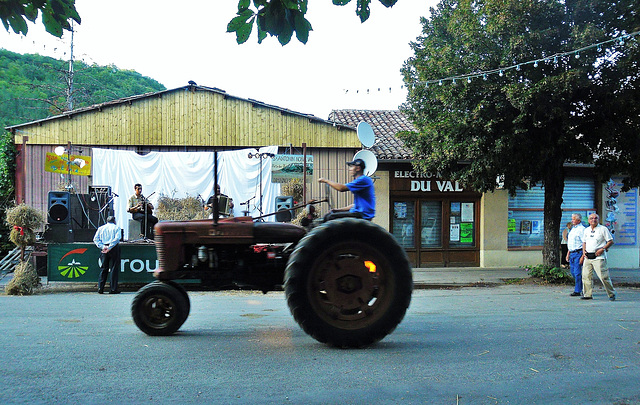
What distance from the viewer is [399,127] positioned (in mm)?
21562

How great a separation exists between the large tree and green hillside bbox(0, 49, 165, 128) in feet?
76.5

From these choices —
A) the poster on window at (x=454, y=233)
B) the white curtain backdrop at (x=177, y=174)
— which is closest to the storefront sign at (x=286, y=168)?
the white curtain backdrop at (x=177, y=174)

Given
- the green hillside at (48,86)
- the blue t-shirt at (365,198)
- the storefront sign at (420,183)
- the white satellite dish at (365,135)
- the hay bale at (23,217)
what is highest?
the green hillside at (48,86)

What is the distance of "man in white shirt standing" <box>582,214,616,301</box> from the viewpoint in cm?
1149

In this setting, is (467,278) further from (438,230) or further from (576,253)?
(576,253)

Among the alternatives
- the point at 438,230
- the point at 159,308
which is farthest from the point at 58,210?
the point at 438,230

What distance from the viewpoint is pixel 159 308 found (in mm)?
6477

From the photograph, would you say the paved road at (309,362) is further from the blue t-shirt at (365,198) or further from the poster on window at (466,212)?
the poster on window at (466,212)

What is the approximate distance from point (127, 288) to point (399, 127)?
12317mm

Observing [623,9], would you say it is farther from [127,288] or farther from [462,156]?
[127,288]

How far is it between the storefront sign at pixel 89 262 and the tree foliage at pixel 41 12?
861cm

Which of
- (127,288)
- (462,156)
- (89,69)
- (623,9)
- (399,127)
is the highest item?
(89,69)

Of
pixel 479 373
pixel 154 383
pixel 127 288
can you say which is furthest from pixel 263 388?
pixel 127 288

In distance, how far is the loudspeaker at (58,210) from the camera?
13.3 meters
